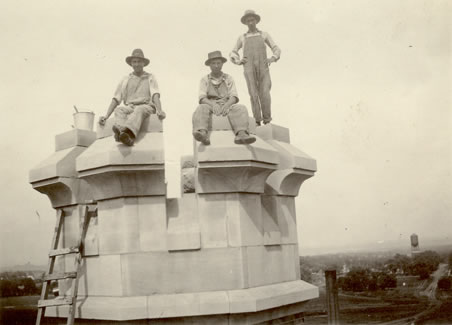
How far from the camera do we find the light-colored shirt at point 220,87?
7695 millimetres

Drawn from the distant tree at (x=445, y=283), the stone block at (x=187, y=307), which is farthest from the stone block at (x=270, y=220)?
the distant tree at (x=445, y=283)

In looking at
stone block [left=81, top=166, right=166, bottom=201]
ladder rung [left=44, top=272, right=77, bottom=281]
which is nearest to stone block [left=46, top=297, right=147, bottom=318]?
ladder rung [left=44, top=272, right=77, bottom=281]

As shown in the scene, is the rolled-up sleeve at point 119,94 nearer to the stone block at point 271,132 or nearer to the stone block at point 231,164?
the stone block at point 231,164

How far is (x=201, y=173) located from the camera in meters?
7.01

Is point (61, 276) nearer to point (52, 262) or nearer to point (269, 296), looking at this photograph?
point (52, 262)

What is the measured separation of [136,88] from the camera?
7.98 m

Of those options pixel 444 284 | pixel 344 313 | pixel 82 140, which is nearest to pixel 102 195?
pixel 82 140

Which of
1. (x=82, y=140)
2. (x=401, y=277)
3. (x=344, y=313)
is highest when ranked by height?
(x=82, y=140)

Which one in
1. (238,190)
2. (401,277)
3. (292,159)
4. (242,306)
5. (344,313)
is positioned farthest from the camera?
(401,277)

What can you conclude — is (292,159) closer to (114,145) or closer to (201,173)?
(201,173)

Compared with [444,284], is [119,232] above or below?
above

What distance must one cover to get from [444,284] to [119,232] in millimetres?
41986

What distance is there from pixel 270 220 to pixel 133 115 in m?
2.96

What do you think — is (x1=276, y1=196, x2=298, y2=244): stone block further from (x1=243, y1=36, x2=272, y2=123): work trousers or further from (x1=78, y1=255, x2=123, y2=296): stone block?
(x1=78, y1=255, x2=123, y2=296): stone block
